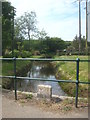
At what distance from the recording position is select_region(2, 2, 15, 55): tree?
13.7 m

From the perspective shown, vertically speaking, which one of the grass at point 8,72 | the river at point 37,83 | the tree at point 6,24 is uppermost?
the tree at point 6,24

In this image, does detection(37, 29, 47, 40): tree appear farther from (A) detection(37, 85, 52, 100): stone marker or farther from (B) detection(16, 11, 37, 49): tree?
(A) detection(37, 85, 52, 100): stone marker

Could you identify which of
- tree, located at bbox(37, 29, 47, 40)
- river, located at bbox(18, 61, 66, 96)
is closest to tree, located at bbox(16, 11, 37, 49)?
tree, located at bbox(37, 29, 47, 40)

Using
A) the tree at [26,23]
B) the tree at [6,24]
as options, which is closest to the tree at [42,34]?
the tree at [26,23]

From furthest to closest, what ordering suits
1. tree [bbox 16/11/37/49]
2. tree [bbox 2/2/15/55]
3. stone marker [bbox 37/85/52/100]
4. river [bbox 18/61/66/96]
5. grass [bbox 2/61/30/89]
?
1. tree [bbox 16/11/37/49]
2. tree [bbox 2/2/15/55]
3. grass [bbox 2/61/30/89]
4. river [bbox 18/61/66/96]
5. stone marker [bbox 37/85/52/100]

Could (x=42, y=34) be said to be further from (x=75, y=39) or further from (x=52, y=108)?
(x=52, y=108)

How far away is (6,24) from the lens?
14.3m

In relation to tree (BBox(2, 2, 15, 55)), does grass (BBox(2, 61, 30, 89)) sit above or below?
below

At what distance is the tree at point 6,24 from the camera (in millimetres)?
13747

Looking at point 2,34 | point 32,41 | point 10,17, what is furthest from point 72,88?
point 32,41

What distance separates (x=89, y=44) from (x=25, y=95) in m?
24.1

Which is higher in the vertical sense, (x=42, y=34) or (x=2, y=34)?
(x=42, y=34)

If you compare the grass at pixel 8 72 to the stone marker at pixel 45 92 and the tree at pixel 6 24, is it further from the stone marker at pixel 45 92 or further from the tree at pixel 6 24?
the stone marker at pixel 45 92

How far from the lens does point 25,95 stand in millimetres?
4277
